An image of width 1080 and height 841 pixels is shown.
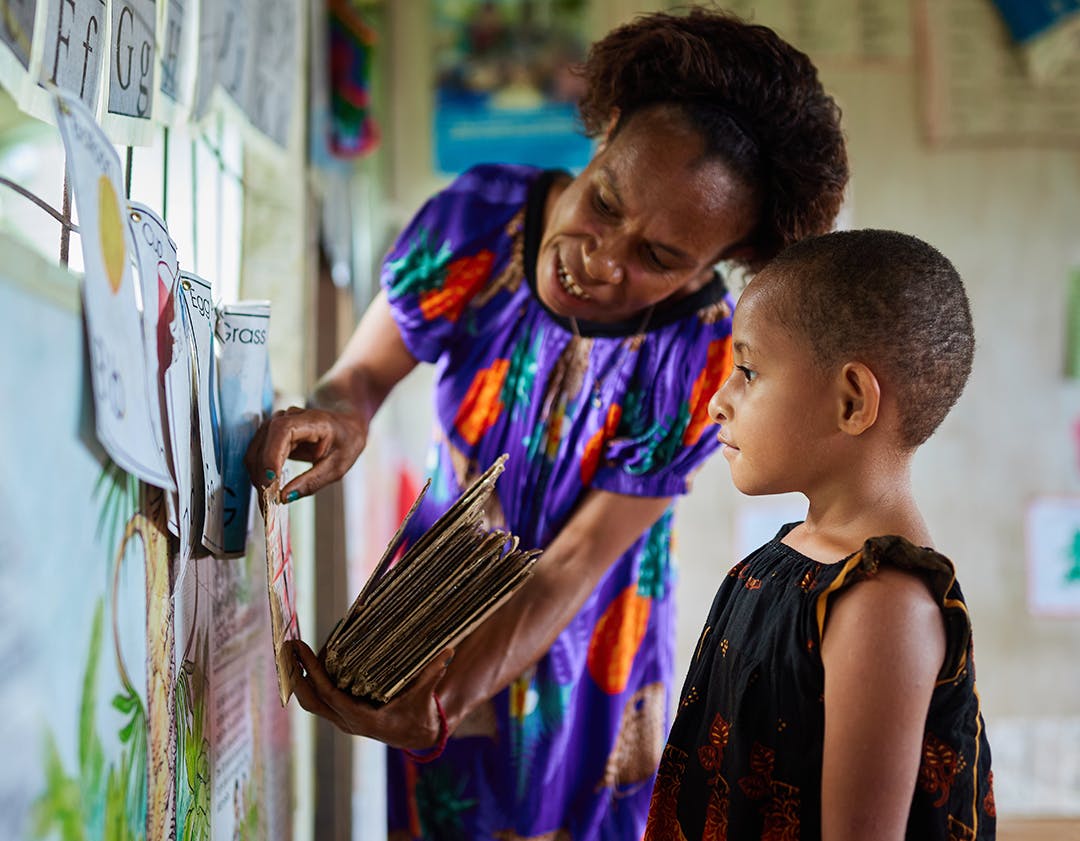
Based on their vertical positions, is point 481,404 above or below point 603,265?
below

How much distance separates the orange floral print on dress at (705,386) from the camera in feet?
4.12

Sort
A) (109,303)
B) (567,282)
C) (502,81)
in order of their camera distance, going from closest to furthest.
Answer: (109,303) → (567,282) → (502,81)

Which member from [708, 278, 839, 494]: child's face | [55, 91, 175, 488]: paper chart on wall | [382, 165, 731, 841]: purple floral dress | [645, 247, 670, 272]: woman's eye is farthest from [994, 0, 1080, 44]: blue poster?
[55, 91, 175, 488]: paper chart on wall

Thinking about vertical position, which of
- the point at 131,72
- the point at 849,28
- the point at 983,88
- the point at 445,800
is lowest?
the point at 445,800

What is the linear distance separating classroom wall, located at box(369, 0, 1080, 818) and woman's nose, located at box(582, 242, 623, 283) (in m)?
2.07

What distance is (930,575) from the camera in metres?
0.82

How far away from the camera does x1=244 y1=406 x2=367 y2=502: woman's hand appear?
980mm

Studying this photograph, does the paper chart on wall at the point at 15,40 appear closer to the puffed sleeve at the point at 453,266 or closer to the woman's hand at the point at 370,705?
the woman's hand at the point at 370,705

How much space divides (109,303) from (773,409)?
1.85ft

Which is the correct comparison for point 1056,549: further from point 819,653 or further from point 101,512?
point 101,512

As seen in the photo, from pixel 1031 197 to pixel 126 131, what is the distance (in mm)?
2936

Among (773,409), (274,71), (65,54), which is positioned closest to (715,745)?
(773,409)

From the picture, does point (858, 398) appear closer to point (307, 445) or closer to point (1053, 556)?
point (307, 445)

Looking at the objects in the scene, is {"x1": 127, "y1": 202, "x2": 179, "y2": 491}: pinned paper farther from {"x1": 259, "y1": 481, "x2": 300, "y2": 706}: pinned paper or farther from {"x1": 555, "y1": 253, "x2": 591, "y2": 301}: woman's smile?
{"x1": 555, "y1": 253, "x2": 591, "y2": 301}: woman's smile
